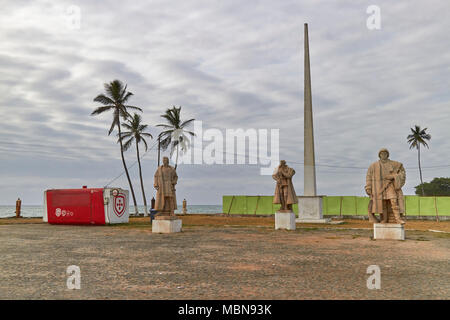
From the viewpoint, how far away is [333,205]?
30266 mm

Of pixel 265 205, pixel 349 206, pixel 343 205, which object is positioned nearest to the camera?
pixel 349 206

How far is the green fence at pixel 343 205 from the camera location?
2798 centimetres

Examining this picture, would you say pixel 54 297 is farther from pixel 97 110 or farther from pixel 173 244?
pixel 97 110

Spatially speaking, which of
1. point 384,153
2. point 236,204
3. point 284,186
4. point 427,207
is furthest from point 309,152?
point 236,204

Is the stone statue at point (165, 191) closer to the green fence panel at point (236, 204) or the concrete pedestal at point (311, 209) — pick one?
the concrete pedestal at point (311, 209)

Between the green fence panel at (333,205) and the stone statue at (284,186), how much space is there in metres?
14.8

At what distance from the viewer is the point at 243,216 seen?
1280 inches

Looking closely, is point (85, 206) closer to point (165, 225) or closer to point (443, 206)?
point (165, 225)

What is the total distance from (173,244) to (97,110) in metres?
27.0

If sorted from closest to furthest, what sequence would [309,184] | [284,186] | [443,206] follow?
1. [284,186]
2. [309,184]
3. [443,206]

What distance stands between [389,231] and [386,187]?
147cm

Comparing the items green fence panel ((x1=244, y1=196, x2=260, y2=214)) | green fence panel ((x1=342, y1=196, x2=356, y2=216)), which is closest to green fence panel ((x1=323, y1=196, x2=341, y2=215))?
green fence panel ((x1=342, y1=196, x2=356, y2=216))
